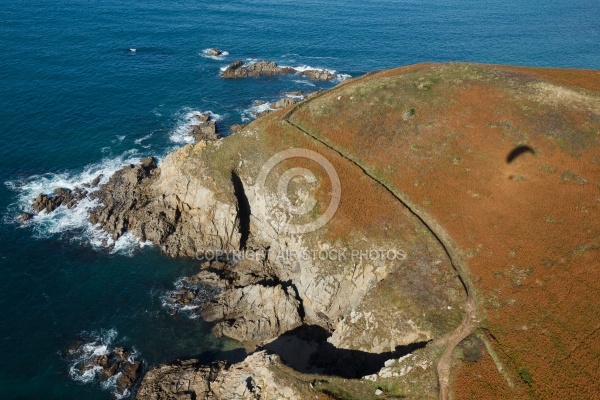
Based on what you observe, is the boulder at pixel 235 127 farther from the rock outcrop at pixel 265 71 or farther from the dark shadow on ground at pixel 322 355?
the dark shadow on ground at pixel 322 355

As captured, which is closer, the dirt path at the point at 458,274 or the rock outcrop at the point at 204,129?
the dirt path at the point at 458,274

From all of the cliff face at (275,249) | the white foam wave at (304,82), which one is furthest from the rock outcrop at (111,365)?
the white foam wave at (304,82)

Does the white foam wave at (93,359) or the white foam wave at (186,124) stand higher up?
the white foam wave at (186,124)

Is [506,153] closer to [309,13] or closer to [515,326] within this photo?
[515,326]

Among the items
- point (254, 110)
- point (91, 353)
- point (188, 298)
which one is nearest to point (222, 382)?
point (188, 298)

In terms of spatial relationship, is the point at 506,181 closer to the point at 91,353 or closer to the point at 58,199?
the point at 91,353

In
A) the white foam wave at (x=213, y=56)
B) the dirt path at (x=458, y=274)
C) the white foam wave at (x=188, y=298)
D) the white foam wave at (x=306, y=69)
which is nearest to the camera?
the dirt path at (x=458, y=274)

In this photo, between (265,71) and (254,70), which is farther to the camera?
(265,71)
